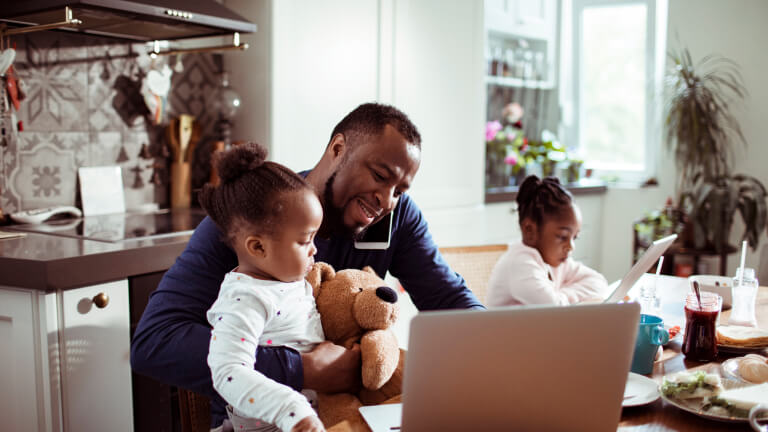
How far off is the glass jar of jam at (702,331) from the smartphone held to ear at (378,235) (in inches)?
25.8

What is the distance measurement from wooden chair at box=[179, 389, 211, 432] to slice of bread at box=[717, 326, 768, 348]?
1.08 m

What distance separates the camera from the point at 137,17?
214cm

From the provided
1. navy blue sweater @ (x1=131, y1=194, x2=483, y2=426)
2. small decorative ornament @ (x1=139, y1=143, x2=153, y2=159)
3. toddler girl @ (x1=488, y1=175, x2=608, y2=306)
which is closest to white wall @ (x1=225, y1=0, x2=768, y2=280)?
small decorative ornament @ (x1=139, y1=143, x2=153, y2=159)

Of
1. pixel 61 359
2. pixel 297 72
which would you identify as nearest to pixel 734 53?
pixel 297 72

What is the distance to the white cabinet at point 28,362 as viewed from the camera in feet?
5.52

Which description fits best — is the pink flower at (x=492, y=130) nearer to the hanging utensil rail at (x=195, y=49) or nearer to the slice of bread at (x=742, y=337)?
the hanging utensil rail at (x=195, y=49)

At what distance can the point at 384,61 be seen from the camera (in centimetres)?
303

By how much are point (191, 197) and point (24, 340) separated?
1.19 meters

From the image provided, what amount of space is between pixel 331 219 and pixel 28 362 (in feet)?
2.75

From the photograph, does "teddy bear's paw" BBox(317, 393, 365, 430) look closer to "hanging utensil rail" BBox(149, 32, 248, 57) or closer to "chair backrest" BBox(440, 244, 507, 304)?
"chair backrest" BBox(440, 244, 507, 304)

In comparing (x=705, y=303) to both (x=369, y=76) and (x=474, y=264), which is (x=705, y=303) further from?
(x=369, y=76)

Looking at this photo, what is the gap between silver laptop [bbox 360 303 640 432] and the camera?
0.80 m

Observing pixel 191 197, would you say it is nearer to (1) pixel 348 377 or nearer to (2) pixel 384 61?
(2) pixel 384 61

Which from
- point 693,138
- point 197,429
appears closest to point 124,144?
point 197,429
